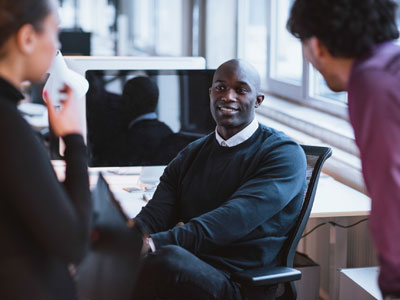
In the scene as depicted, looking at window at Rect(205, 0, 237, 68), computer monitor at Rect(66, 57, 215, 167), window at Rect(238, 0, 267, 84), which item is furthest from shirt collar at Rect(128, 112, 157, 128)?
window at Rect(205, 0, 237, 68)

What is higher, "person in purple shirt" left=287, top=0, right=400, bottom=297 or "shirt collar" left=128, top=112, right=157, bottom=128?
"person in purple shirt" left=287, top=0, right=400, bottom=297

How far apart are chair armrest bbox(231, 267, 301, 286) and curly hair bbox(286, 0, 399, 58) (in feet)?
3.15

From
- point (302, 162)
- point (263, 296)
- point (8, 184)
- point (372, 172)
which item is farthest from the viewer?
point (302, 162)

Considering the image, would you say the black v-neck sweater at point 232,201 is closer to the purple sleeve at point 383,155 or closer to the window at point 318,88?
the purple sleeve at point 383,155

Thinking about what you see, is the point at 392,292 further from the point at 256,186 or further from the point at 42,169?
the point at 256,186

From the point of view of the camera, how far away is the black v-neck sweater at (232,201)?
223cm

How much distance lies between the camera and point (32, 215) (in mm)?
1140

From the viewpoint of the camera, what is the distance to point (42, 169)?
117cm

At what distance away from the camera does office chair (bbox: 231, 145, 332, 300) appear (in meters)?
2.14

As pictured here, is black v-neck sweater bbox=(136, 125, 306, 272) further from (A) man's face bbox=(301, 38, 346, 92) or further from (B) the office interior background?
(A) man's face bbox=(301, 38, 346, 92)

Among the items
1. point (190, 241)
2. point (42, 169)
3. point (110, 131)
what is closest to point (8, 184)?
point (42, 169)

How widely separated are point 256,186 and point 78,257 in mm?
1145

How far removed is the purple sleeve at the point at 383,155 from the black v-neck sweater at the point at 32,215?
0.53 meters

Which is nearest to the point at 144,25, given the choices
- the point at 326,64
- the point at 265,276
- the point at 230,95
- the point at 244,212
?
the point at 230,95
